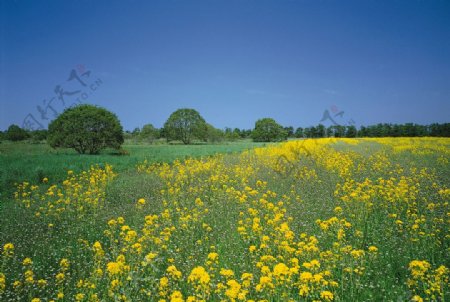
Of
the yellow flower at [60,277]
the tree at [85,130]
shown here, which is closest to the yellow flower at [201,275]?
the yellow flower at [60,277]

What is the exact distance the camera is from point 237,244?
5324 mm

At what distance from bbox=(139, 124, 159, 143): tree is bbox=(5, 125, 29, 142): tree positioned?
25.3m

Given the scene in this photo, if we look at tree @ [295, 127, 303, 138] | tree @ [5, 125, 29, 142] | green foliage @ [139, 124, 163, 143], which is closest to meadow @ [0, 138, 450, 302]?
green foliage @ [139, 124, 163, 143]

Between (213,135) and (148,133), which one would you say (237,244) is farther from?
(148,133)

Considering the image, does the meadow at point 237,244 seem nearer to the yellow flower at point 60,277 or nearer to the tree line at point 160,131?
the yellow flower at point 60,277

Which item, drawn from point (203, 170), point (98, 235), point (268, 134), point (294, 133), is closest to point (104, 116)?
point (203, 170)

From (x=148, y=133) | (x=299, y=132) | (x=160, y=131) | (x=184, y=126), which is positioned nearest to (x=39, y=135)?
(x=148, y=133)

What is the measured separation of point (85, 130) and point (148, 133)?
4791 cm

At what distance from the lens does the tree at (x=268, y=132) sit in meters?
82.0

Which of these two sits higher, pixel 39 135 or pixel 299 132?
pixel 299 132

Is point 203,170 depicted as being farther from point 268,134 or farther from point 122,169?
point 268,134

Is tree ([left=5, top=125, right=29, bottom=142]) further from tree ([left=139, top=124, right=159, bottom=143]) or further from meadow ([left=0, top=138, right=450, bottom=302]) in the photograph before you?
meadow ([left=0, top=138, right=450, bottom=302])

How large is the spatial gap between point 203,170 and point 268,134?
70592mm

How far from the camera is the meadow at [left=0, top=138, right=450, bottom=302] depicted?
12.1 ft
